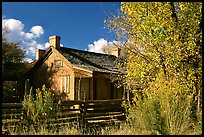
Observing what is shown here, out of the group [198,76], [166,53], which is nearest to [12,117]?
[166,53]

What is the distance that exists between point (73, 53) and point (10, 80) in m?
6.09

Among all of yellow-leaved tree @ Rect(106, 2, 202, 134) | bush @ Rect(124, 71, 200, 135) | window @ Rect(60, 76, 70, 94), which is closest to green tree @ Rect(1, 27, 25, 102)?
window @ Rect(60, 76, 70, 94)

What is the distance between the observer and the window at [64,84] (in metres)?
24.2

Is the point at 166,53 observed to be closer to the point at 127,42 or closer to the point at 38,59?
the point at 127,42

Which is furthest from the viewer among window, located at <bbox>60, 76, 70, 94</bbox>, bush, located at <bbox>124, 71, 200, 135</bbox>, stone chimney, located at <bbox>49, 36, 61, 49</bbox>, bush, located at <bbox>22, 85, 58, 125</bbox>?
stone chimney, located at <bbox>49, 36, 61, 49</bbox>

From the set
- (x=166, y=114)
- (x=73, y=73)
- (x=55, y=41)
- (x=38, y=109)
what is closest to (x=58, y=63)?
(x=55, y=41)

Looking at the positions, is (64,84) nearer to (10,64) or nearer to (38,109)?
(10,64)

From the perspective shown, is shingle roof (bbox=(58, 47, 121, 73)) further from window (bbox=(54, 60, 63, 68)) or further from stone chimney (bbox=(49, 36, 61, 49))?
window (bbox=(54, 60, 63, 68))

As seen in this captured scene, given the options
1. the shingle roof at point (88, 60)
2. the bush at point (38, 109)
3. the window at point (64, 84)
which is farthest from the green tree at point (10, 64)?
the bush at point (38, 109)

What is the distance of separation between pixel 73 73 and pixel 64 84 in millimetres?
1541

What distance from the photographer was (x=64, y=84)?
24.5 metres

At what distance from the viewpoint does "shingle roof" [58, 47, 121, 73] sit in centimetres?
2447

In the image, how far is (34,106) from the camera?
34.8 ft

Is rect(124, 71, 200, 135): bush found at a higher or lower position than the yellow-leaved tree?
lower
